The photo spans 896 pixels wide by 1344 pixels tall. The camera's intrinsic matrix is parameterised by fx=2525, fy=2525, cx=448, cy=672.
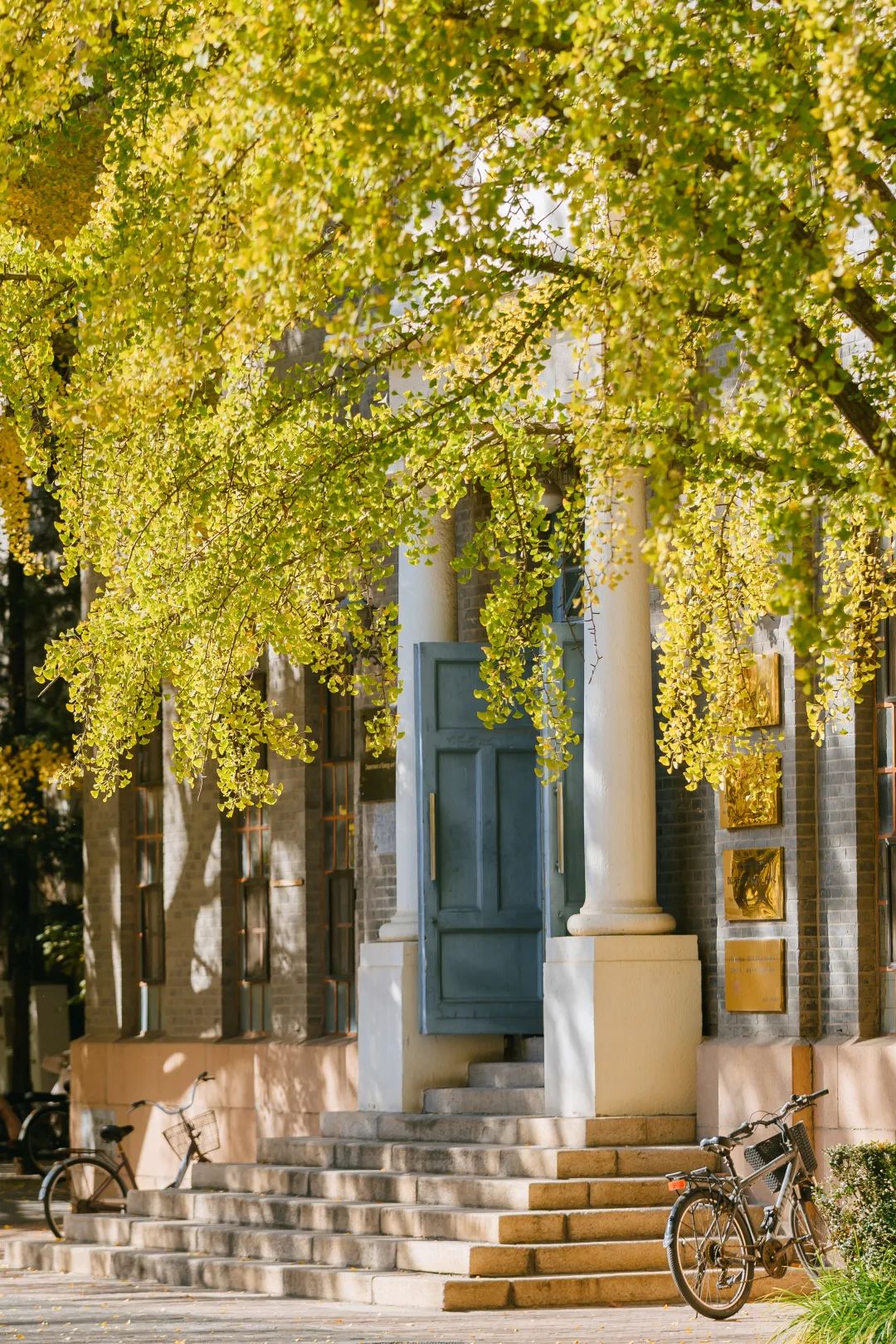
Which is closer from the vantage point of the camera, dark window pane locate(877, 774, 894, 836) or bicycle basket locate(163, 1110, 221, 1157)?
dark window pane locate(877, 774, 894, 836)

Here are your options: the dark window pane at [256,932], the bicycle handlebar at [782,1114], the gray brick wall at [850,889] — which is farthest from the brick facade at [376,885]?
the bicycle handlebar at [782,1114]

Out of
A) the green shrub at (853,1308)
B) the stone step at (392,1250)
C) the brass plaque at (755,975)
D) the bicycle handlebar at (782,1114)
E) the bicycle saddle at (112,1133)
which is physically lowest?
the stone step at (392,1250)

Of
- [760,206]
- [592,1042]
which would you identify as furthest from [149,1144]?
[760,206]

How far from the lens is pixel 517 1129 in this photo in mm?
14906

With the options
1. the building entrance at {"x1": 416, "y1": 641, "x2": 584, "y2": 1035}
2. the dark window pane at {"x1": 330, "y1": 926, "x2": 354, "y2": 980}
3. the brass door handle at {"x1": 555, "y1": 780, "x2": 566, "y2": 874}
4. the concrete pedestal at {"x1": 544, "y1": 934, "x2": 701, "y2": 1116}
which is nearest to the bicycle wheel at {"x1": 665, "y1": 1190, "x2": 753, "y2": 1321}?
the concrete pedestal at {"x1": 544, "y1": 934, "x2": 701, "y2": 1116}

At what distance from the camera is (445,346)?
305 inches

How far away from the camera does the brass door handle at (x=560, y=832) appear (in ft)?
51.3

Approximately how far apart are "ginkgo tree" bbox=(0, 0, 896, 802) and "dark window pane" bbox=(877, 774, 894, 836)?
2.58ft

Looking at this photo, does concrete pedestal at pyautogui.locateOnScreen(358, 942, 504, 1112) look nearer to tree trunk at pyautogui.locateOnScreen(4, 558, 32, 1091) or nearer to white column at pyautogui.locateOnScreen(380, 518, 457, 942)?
white column at pyautogui.locateOnScreen(380, 518, 457, 942)

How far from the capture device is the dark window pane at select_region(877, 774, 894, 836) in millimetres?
13734

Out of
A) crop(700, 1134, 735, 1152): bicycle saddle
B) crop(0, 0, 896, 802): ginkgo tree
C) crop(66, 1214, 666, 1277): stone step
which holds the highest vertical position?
crop(0, 0, 896, 802): ginkgo tree

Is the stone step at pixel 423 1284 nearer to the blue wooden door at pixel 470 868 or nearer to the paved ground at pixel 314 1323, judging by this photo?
the paved ground at pixel 314 1323

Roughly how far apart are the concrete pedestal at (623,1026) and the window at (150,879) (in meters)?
7.74

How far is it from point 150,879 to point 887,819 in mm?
9900
